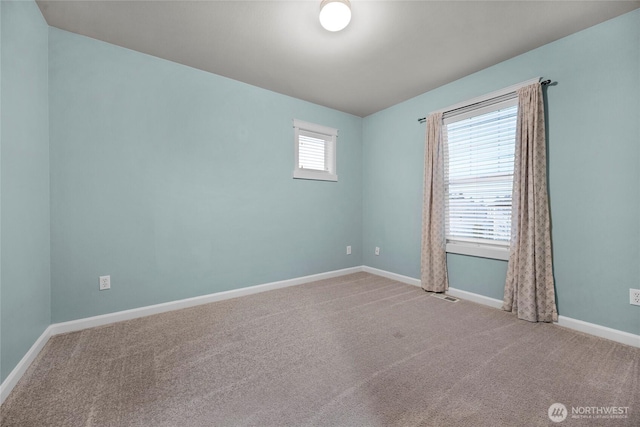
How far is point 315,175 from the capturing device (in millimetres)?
3807

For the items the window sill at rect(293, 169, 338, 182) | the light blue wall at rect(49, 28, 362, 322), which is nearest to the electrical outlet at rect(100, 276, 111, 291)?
the light blue wall at rect(49, 28, 362, 322)

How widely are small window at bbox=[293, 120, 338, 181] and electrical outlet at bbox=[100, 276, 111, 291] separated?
7.45 feet

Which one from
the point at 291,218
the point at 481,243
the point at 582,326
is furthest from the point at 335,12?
the point at 582,326

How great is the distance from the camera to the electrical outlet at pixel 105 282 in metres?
2.35

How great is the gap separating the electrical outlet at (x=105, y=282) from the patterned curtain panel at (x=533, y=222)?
376 cm

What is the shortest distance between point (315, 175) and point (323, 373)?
2.65 metres

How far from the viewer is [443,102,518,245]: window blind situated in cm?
270

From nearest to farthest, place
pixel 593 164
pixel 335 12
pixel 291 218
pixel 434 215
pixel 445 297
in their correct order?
1. pixel 335 12
2. pixel 593 164
3. pixel 445 297
4. pixel 434 215
5. pixel 291 218

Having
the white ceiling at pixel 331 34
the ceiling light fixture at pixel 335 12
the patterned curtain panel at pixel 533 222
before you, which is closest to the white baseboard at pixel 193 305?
the patterned curtain panel at pixel 533 222

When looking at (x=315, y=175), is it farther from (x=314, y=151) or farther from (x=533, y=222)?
(x=533, y=222)

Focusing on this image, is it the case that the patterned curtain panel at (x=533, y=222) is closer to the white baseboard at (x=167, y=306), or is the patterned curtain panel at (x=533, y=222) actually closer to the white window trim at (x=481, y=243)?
the white window trim at (x=481, y=243)

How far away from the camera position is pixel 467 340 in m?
2.07

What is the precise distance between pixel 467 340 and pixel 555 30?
8.70 ft

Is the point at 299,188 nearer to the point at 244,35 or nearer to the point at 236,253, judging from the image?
the point at 236,253
